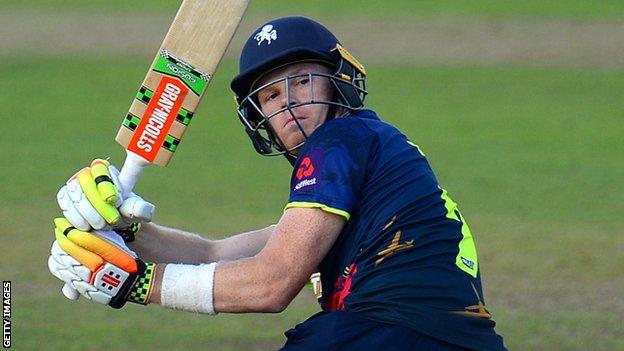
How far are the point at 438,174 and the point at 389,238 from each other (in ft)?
27.7

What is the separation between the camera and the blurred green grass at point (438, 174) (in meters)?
7.41

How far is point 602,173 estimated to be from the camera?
12242 mm

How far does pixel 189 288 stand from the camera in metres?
3.82

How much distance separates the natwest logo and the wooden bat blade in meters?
0.54

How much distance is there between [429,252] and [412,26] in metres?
19.5

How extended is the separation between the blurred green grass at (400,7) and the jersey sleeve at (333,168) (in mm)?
19707

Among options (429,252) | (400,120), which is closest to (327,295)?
(429,252)

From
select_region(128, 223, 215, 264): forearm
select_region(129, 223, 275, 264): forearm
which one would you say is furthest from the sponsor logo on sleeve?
select_region(128, 223, 215, 264): forearm

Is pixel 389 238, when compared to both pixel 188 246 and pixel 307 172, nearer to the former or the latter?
pixel 307 172

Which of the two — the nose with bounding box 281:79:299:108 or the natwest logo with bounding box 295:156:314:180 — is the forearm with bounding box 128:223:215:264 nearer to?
the nose with bounding box 281:79:299:108

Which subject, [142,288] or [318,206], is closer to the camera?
[318,206]

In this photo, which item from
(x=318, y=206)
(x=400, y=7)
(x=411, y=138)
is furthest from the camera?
(x=400, y=7)
